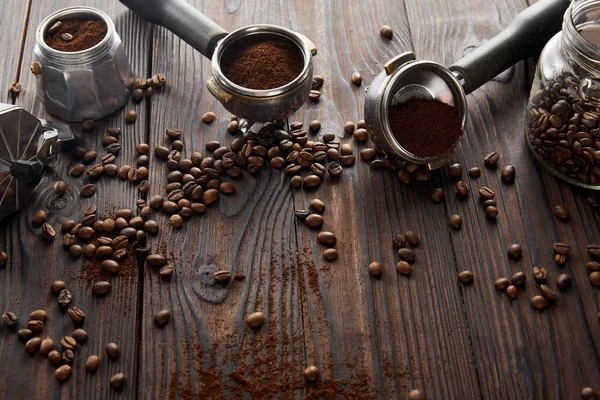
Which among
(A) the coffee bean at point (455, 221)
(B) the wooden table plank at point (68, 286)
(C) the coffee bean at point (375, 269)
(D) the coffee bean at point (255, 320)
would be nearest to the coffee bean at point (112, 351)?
(B) the wooden table plank at point (68, 286)

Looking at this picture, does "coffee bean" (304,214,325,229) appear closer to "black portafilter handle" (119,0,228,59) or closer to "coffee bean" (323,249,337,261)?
"coffee bean" (323,249,337,261)

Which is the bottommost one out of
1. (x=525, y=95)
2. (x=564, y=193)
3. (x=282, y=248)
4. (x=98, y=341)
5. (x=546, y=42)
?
(x=98, y=341)

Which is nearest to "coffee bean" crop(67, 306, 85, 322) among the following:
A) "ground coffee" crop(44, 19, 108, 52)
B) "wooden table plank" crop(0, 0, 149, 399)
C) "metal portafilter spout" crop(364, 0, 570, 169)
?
"wooden table plank" crop(0, 0, 149, 399)

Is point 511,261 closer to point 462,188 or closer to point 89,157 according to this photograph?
point 462,188

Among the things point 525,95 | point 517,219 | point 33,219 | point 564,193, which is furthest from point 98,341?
point 525,95

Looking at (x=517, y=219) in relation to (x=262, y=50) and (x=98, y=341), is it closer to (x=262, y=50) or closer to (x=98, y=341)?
(x=262, y=50)

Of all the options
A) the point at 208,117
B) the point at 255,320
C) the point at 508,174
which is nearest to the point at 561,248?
the point at 508,174

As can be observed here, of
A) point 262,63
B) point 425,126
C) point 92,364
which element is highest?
point 262,63
